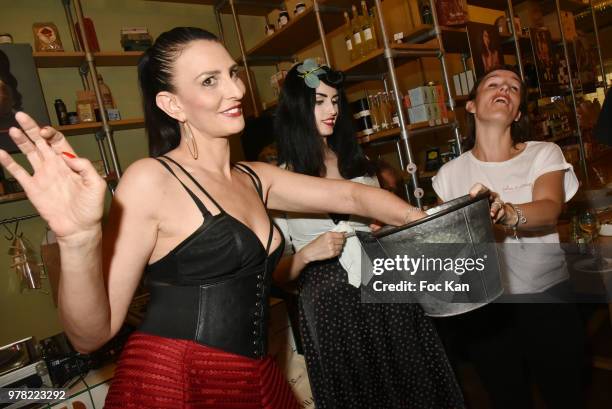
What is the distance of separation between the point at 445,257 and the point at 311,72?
112cm

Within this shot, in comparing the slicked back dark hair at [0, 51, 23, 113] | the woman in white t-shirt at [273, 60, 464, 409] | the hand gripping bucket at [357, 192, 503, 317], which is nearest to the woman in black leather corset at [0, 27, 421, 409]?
the hand gripping bucket at [357, 192, 503, 317]

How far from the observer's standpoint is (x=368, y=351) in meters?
1.57

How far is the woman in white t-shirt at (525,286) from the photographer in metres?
1.45

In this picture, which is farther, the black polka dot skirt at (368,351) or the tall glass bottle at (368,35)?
the tall glass bottle at (368,35)

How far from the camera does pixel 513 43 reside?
3.56 meters

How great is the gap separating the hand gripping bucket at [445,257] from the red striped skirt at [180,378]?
16.8 inches

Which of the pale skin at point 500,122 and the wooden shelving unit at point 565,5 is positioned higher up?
the wooden shelving unit at point 565,5

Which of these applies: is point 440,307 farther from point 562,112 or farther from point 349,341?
point 562,112

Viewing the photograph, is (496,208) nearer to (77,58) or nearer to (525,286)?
(525,286)

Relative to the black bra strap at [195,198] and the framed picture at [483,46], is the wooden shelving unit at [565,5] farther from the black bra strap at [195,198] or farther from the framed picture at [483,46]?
the black bra strap at [195,198]

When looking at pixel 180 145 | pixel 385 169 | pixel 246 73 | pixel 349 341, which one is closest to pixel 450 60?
pixel 246 73

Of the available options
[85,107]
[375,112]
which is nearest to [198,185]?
[375,112]

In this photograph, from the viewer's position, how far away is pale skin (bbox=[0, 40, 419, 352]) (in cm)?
66

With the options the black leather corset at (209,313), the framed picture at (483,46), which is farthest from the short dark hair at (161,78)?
the framed picture at (483,46)
